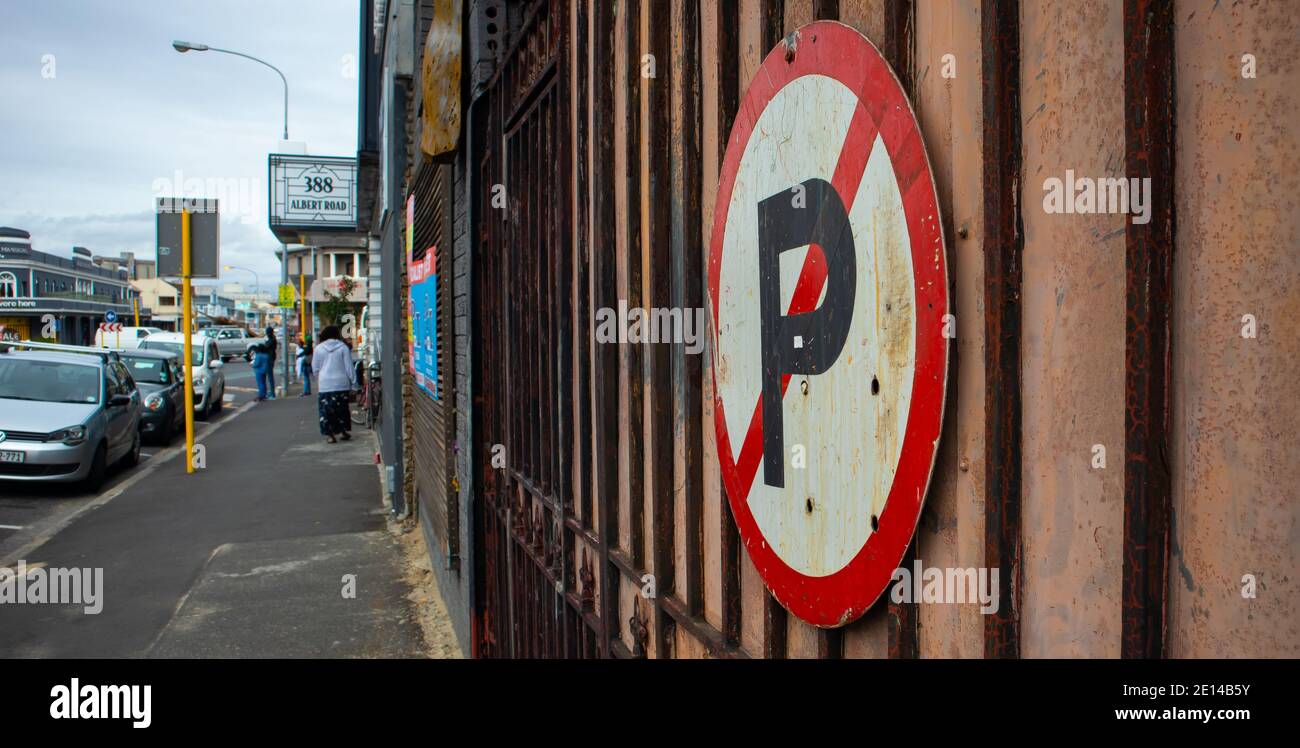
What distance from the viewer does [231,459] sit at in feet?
43.1

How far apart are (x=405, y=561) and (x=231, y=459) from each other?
690 cm

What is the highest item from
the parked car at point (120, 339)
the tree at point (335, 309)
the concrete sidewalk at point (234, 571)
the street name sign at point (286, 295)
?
the tree at point (335, 309)

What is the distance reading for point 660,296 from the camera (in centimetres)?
205

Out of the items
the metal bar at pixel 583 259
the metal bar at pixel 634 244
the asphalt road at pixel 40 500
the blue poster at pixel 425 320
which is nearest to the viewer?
the metal bar at pixel 634 244

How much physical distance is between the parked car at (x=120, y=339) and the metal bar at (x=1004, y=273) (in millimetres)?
26686

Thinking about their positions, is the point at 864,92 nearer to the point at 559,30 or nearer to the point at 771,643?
the point at 771,643

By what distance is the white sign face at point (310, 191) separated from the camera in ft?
54.2

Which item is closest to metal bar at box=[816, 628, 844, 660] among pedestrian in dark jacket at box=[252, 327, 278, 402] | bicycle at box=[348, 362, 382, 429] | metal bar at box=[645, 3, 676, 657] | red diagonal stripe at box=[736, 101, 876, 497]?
red diagonal stripe at box=[736, 101, 876, 497]

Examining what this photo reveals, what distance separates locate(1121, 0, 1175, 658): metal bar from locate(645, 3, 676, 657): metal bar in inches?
49.6

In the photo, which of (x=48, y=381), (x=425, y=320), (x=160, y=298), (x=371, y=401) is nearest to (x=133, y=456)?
(x=48, y=381)

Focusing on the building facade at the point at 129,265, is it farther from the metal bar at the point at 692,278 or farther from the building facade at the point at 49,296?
the metal bar at the point at 692,278

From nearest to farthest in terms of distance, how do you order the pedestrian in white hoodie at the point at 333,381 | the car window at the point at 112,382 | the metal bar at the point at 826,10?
1. the metal bar at the point at 826,10
2. the car window at the point at 112,382
3. the pedestrian in white hoodie at the point at 333,381

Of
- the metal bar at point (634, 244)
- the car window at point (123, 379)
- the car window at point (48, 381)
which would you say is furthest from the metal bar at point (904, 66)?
the car window at point (123, 379)

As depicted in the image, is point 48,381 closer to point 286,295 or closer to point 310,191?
point 310,191
